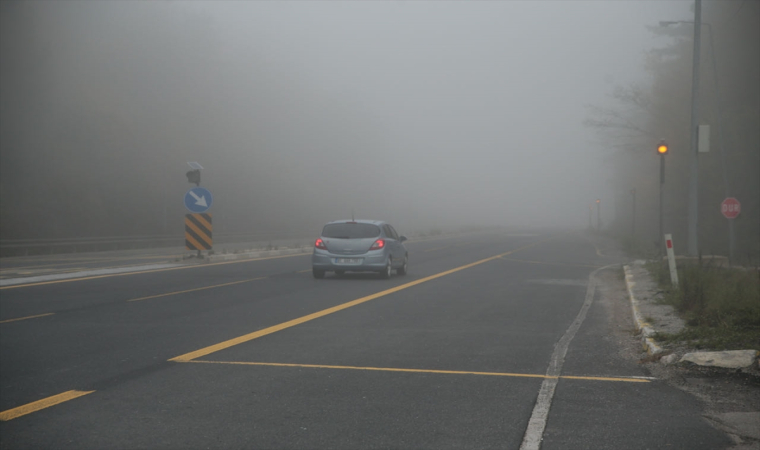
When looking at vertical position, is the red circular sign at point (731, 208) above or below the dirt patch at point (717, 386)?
above

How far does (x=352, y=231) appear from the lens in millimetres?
18516

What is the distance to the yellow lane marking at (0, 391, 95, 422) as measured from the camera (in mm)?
5590

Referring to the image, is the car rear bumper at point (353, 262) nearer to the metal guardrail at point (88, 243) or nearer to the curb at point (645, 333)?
the curb at point (645, 333)

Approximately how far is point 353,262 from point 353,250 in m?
0.31

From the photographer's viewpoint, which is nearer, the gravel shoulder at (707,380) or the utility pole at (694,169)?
the gravel shoulder at (707,380)

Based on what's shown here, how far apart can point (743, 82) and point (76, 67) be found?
167 ft

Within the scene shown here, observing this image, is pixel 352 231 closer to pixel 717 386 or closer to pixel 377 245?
pixel 377 245

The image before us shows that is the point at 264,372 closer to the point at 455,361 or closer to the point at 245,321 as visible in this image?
the point at 455,361

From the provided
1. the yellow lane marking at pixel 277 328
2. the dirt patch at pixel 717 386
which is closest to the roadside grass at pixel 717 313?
the dirt patch at pixel 717 386

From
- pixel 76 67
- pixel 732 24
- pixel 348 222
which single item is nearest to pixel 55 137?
pixel 76 67

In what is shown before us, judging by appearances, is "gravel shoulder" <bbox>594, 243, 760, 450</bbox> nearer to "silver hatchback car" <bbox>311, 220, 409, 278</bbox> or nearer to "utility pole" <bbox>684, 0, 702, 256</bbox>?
"silver hatchback car" <bbox>311, 220, 409, 278</bbox>

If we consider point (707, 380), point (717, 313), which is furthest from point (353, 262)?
point (707, 380)

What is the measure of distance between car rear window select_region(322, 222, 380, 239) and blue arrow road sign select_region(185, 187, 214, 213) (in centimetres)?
765

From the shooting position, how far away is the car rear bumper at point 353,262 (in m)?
18.1
